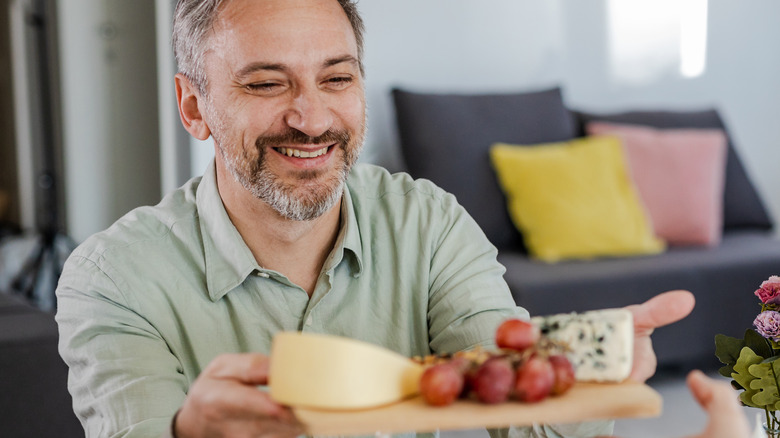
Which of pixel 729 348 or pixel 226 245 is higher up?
pixel 226 245

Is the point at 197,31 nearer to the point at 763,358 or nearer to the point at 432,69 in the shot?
the point at 763,358

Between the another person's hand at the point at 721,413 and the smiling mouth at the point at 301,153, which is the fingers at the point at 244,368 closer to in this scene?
the another person's hand at the point at 721,413

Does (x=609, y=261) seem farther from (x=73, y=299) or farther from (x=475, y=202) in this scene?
(x=73, y=299)

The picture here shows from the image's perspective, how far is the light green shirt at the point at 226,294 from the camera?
1121 millimetres

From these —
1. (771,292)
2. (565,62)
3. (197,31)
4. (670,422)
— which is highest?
(197,31)

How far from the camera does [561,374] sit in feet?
2.45

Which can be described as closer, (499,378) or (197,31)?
(499,378)

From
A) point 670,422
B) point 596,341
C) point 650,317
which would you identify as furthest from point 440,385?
point 670,422

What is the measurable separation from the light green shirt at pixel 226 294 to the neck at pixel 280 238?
1.2 inches

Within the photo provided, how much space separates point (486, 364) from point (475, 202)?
2297 mm

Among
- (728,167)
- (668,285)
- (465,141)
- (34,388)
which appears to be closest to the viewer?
(34,388)

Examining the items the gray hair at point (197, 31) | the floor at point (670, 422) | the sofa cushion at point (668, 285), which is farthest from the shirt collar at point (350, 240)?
the sofa cushion at point (668, 285)

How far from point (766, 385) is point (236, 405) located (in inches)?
27.8

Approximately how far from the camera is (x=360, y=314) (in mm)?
1297
